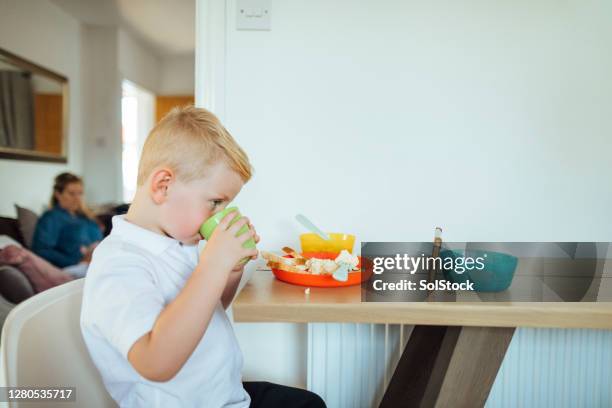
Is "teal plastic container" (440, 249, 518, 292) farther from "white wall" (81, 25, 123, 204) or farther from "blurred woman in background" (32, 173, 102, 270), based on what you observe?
"white wall" (81, 25, 123, 204)

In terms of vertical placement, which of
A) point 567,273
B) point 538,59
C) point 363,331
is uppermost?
point 538,59

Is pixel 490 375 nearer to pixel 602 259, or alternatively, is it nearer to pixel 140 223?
pixel 602 259

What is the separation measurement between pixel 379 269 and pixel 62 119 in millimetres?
4524

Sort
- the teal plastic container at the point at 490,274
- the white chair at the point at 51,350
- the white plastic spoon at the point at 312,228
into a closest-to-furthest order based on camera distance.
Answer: the white chair at the point at 51,350
the teal plastic container at the point at 490,274
the white plastic spoon at the point at 312,228

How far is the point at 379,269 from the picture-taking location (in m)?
1.00

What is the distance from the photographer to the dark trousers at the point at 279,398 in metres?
0.95

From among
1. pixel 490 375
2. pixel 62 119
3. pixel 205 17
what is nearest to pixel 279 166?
pixel 205 17

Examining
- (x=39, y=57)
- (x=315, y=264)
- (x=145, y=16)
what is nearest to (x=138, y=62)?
(x=145, y=16)

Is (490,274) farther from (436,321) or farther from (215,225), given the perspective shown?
(215,225)

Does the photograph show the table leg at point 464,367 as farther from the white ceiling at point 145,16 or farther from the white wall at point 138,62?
the white wall at point 138,62

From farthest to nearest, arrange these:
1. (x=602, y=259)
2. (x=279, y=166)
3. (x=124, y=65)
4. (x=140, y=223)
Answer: (x=124, y=65), (x=279, y=166), (x=602, y=259), (x=140, y=223)

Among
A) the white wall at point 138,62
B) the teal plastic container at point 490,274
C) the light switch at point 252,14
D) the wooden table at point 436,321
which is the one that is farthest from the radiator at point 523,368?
the white wall at point 138,62

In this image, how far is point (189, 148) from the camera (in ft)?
2.53

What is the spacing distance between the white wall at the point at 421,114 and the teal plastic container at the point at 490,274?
409 mm
